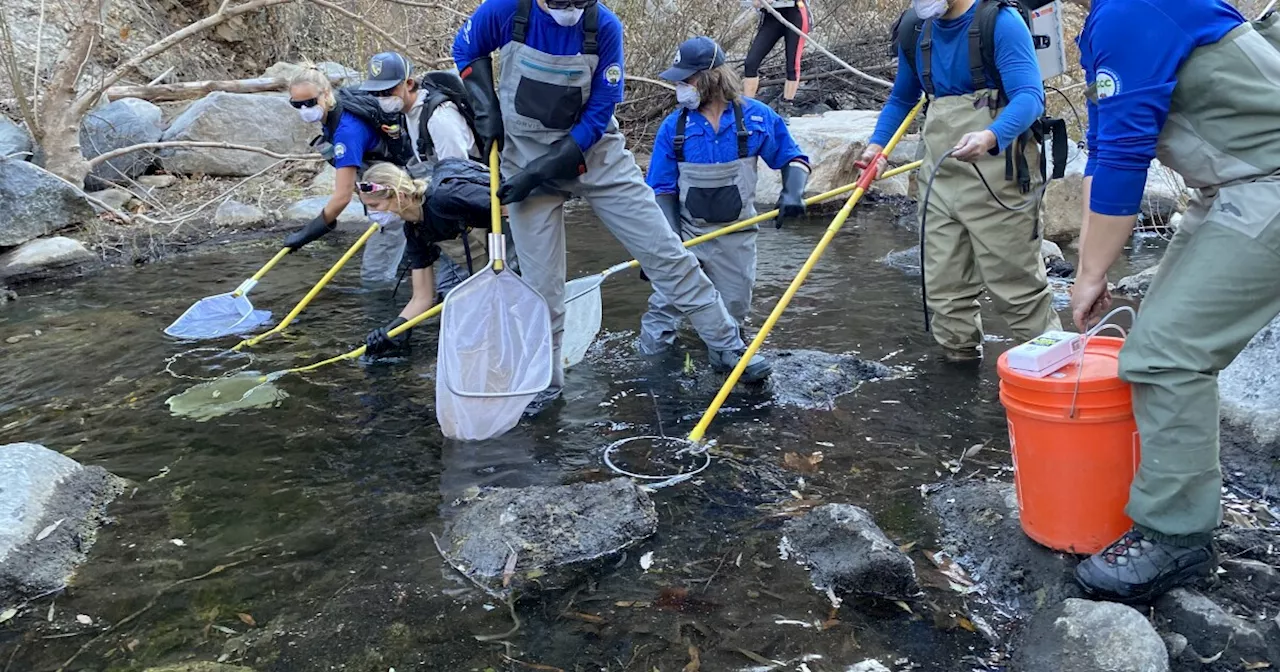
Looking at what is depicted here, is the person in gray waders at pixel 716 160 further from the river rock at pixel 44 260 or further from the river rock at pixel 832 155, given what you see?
the river rock at pixel 44 260

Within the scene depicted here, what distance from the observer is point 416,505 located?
3592 millimetres

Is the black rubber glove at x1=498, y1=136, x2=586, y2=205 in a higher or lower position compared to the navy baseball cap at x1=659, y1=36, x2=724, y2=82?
lower

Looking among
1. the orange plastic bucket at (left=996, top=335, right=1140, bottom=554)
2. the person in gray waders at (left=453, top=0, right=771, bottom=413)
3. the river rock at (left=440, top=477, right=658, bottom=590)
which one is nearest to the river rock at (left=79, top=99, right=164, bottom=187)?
the person in gray waders at (left=453, top=0, right=771, bottom=413)

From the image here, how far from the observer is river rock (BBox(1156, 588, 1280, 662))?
239cm

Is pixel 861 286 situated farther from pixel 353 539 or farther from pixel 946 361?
pixel 353 539

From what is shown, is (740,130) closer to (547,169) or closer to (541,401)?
(547,169)

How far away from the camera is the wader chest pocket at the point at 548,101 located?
152 inches

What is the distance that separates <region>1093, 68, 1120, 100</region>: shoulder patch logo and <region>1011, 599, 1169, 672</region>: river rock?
1310 millimetres

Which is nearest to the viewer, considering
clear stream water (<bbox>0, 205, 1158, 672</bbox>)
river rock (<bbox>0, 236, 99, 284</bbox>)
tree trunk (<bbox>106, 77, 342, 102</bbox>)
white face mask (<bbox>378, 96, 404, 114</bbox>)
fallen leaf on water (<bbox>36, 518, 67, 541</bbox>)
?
clear stream water (<bbox>0, 205, 1158, 672</bbox>)

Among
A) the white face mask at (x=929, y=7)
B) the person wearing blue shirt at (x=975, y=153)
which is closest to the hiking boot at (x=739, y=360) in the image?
the person wearing blue shirt at (x=975, y=153)

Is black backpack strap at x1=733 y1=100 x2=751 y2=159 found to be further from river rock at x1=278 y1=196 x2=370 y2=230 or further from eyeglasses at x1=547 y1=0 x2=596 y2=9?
river rock at x1=278 y1=196 x2=370 y2=230

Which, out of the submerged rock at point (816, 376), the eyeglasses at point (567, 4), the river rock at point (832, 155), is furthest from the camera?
the river rock at point (832, 155)

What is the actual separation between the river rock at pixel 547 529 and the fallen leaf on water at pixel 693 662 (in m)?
0.56

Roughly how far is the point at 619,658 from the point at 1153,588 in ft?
4.79
